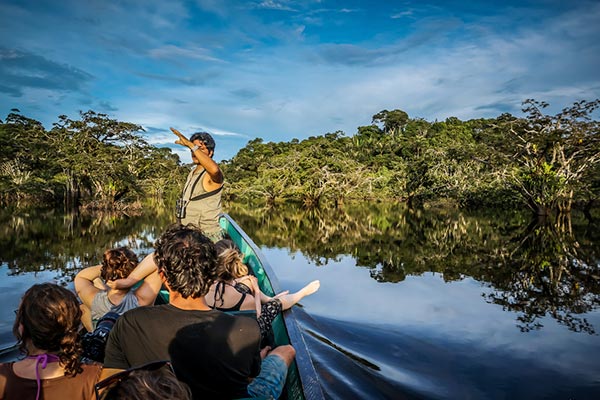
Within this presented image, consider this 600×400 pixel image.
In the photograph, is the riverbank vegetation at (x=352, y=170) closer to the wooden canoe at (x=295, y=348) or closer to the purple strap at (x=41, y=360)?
the wooden canoe at (x=295, y=348)

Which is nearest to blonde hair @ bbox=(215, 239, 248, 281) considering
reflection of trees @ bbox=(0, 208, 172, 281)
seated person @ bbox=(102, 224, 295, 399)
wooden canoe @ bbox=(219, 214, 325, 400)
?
wooden canoe @ bbox=(219, 214, 325, 400)

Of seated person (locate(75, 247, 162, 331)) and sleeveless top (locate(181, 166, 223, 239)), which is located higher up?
sleeveless top (locate(181, 166, 223, 239))

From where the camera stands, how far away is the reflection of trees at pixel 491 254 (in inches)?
216

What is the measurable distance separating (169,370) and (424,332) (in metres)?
3.94

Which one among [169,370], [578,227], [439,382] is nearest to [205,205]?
[439,382]

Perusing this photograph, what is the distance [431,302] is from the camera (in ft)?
18.1

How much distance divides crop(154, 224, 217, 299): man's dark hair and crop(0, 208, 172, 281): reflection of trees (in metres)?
5.35

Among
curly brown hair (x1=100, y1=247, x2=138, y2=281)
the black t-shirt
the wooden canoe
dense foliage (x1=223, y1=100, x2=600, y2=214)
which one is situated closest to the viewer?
the black t-shirt

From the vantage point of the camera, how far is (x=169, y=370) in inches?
38.9

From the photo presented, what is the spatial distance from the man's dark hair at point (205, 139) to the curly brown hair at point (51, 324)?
2.29 metres

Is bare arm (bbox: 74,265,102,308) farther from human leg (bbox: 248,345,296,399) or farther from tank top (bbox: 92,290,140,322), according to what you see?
human leg (bbox: 248,345,296,399)

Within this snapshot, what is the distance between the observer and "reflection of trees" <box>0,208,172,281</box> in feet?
23.9

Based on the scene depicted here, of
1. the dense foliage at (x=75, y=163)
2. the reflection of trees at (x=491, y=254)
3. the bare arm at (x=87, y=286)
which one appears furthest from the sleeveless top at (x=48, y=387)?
the dense foliage at (x=75, y=163)

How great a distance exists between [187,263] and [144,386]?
751 mm
